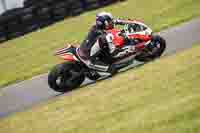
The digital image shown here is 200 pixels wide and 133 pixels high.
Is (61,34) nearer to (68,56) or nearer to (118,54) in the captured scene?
(118,54)

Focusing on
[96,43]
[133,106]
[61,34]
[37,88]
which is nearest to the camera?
[133,106]

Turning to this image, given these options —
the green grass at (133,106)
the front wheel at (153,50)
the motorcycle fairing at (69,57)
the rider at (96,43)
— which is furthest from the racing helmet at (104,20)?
the green grass at (133,106)

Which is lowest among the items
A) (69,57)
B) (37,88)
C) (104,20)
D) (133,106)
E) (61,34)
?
(61,34)

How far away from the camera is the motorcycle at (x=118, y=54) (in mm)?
11758

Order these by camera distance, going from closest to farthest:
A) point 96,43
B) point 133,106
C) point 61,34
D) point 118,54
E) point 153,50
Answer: point 133,106 < point 96,43 < point 118,54 < point 153,50 < point 61,34

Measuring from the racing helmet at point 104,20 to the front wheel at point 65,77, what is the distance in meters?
1.04

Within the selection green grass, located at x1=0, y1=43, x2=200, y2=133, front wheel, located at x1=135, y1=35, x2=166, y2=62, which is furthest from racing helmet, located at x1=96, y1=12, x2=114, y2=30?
green grass, located at x1=0, y1=43, x2=200, y2=133

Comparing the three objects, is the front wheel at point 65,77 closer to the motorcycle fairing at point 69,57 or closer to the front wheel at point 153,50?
the motorcycle fairing at point 69,57

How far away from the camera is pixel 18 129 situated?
970 cm

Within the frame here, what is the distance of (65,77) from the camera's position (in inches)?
464

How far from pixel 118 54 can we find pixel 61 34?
799cm

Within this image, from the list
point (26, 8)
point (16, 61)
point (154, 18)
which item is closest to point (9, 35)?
point (26, 8)

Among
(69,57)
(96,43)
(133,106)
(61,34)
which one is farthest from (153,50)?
(61,34)

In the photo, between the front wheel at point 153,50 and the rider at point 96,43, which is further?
the front wheel at point 153,50
